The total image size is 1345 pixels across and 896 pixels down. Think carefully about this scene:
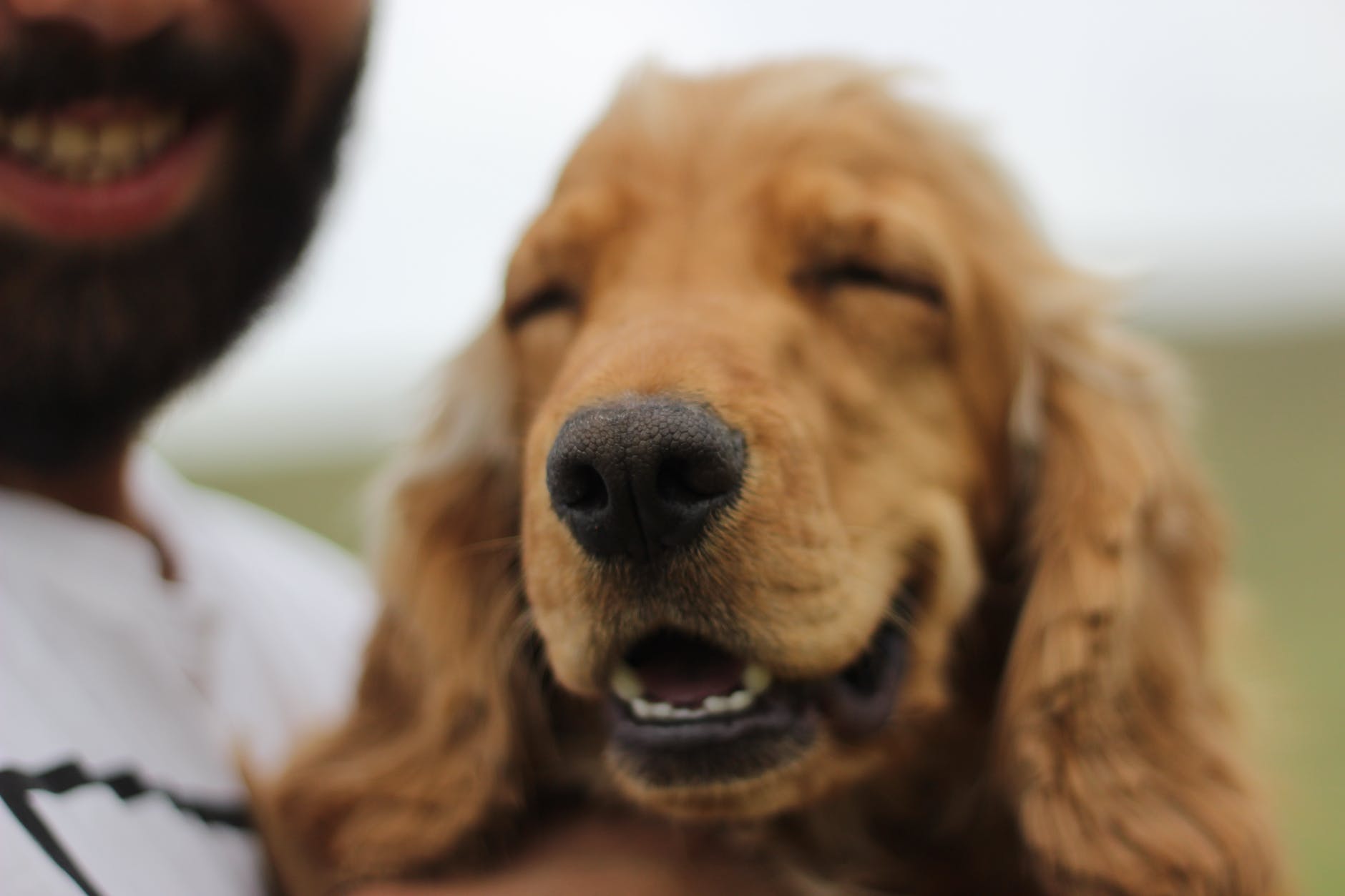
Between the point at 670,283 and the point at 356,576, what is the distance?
8.47 ft

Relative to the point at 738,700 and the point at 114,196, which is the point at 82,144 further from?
the point at 738,700

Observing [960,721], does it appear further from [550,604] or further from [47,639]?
[47,639]

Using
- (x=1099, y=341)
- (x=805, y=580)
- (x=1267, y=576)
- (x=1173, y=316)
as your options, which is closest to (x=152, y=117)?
(x=805, y=580)

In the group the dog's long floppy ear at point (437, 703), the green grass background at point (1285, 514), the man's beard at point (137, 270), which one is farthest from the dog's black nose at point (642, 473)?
the green grass background at point (1285, 514)

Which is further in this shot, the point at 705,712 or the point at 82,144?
the point at 82,144

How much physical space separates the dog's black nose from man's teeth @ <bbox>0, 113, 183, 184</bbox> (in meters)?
1.28

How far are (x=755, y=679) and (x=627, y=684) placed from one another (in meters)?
0.20

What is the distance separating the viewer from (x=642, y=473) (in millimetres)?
1692

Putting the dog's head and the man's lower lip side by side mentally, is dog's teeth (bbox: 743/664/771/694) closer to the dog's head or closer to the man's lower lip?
the dog's head

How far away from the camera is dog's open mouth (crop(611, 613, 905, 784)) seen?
6.22 ft

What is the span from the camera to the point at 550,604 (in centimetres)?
192

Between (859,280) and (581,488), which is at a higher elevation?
(859,280)

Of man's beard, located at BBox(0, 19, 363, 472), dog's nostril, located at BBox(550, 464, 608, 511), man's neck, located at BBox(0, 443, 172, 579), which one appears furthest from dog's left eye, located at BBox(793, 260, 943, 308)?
man's neck, located at BBox(0, 443, 172, 579)

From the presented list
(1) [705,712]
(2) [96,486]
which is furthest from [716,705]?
(2) [96,486]
